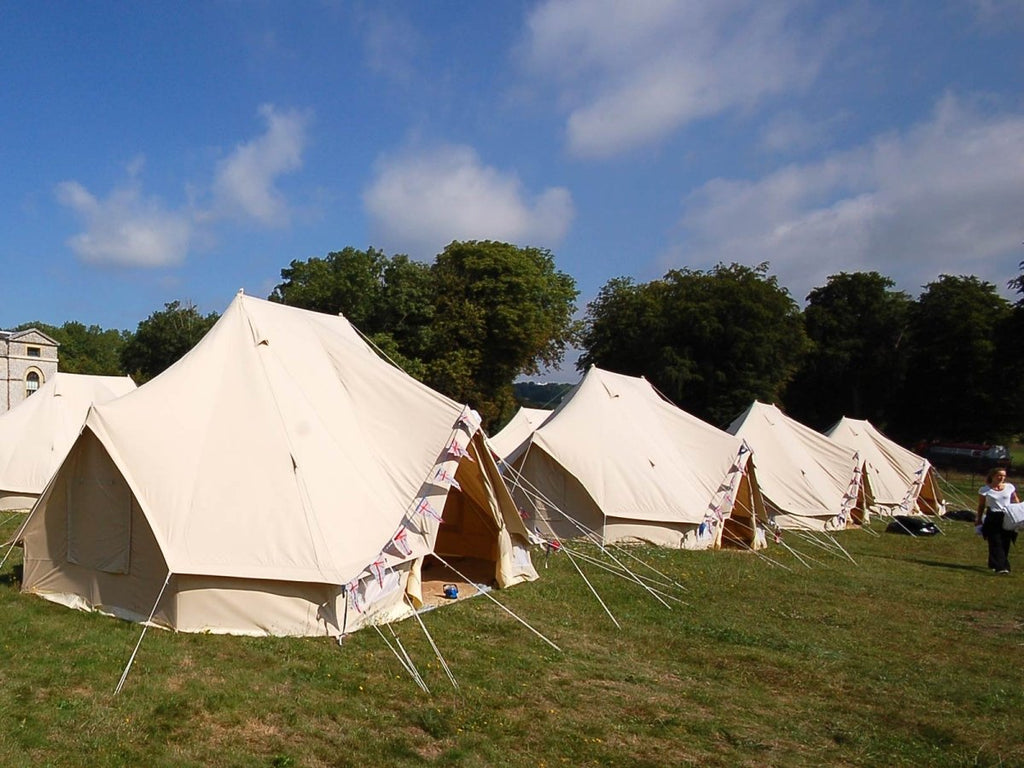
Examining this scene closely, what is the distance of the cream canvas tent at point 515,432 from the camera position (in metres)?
18.0

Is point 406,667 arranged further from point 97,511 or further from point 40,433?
point 40,433

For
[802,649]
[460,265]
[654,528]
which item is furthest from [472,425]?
[460,265]

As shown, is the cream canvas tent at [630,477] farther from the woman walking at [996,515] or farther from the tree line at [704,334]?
the tree line at [704,334]

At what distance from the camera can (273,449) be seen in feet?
26.9

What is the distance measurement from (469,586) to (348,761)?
5083 mm

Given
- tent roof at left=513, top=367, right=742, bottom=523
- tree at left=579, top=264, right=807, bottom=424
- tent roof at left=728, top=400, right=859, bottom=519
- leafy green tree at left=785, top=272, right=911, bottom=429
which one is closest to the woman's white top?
tent roof at left=513, top=367, right=742, bottom=523

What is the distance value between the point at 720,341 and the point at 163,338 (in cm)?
3402

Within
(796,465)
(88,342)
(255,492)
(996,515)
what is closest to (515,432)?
(796,465)

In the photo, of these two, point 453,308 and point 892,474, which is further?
point 453,308

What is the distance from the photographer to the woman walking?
1327cm

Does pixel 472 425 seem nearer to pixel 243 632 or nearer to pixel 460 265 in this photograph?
pixel 243 632

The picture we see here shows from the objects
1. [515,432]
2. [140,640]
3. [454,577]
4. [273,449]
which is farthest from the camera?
[515,432]

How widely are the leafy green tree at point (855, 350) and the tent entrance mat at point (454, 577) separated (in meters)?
37.1

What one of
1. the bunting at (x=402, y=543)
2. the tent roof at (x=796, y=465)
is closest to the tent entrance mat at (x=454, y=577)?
the bunting at (x=402, y=543)
